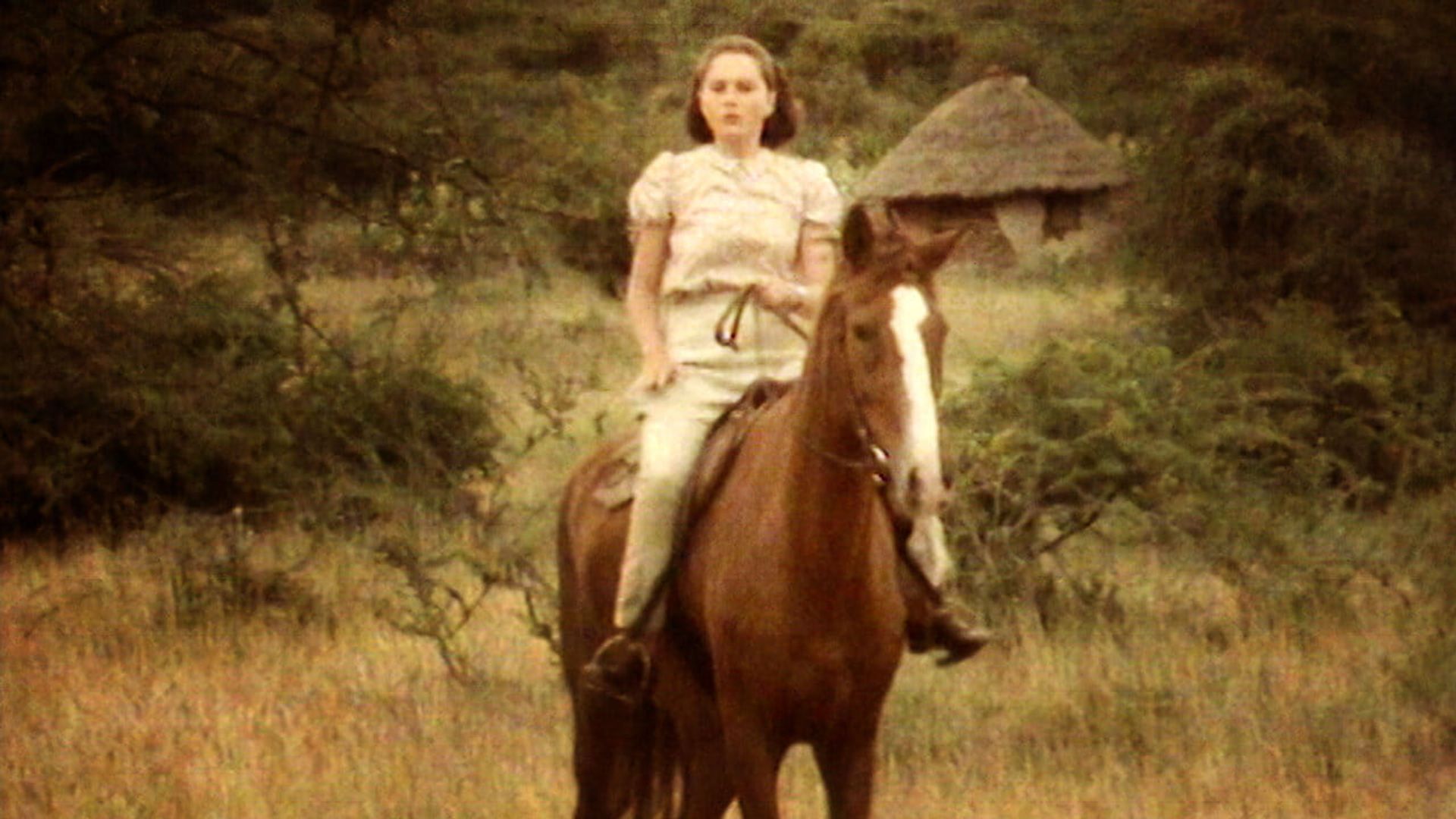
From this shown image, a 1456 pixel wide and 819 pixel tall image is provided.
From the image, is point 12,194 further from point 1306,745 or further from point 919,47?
→ point 1306,745

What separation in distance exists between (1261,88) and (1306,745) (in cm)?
327

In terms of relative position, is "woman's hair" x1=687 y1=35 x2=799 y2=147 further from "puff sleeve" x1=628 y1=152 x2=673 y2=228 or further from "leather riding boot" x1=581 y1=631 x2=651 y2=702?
"leather riding boot" x1=581 y1=631 x2=651 y2=702

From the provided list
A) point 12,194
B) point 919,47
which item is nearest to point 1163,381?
point 919,47

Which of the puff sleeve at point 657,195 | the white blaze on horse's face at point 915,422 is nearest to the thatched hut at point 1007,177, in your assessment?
the puff sleeve at point 657,195

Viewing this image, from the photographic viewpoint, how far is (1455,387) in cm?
833

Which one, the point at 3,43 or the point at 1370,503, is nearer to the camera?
the point at 1370,503

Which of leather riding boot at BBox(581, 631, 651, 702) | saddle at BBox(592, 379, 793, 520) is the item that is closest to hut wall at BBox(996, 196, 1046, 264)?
saddle at BBox(592, 379, 793, 520)

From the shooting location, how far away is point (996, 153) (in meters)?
17.1

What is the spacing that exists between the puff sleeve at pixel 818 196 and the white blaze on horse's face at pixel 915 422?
48.3 inches

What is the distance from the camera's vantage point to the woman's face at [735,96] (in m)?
5.34

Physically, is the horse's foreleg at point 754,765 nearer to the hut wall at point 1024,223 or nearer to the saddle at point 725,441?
the saddle at point 725,441

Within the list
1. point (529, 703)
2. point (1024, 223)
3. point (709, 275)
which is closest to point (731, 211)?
point (709, 275)

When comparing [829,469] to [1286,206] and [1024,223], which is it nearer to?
[1286,206]

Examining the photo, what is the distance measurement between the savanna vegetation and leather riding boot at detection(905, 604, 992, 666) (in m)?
1.49
